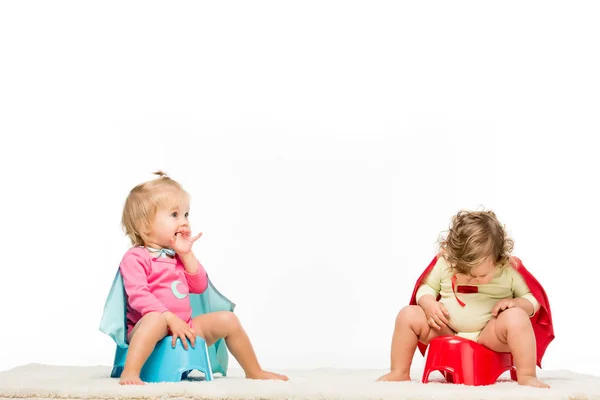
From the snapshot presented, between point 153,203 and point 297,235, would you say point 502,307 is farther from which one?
point 297,235

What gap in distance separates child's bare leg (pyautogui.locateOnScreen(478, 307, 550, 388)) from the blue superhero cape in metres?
0.93

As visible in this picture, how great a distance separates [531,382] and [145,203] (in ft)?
4.25

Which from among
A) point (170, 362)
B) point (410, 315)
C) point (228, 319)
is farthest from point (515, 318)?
point (170, 362)

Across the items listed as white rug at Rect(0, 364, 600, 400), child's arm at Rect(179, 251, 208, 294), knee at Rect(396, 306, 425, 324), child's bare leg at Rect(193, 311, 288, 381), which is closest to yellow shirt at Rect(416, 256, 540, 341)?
knee at Rect(396, 306, 425, 324)

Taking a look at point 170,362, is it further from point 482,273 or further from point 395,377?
point 482,273

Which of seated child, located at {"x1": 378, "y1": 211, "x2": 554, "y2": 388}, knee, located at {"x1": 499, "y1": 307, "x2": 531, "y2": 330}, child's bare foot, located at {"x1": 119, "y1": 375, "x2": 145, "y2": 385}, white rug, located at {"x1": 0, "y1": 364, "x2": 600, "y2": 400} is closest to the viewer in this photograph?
white rug, located at {"x1": 0, "y1": 364, "x2": 600, "y2": 400}

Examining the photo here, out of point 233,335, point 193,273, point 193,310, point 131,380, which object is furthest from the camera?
point 193,310

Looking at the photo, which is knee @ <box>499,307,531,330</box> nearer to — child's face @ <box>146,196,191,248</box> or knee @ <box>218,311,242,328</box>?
knee @ <box>218,311,242,328</box>

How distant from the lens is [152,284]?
2910 mm

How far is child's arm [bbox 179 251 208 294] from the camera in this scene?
9.90 feet

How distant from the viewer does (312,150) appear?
179 inches

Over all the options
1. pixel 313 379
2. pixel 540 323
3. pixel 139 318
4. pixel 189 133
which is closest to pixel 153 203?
pixel 139 318

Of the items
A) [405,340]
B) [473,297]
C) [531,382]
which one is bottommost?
[531,382]

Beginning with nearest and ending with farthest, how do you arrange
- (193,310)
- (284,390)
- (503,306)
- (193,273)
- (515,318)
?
(284,390)
(515,318)
(503,306)
(193,273)
(193,310)
